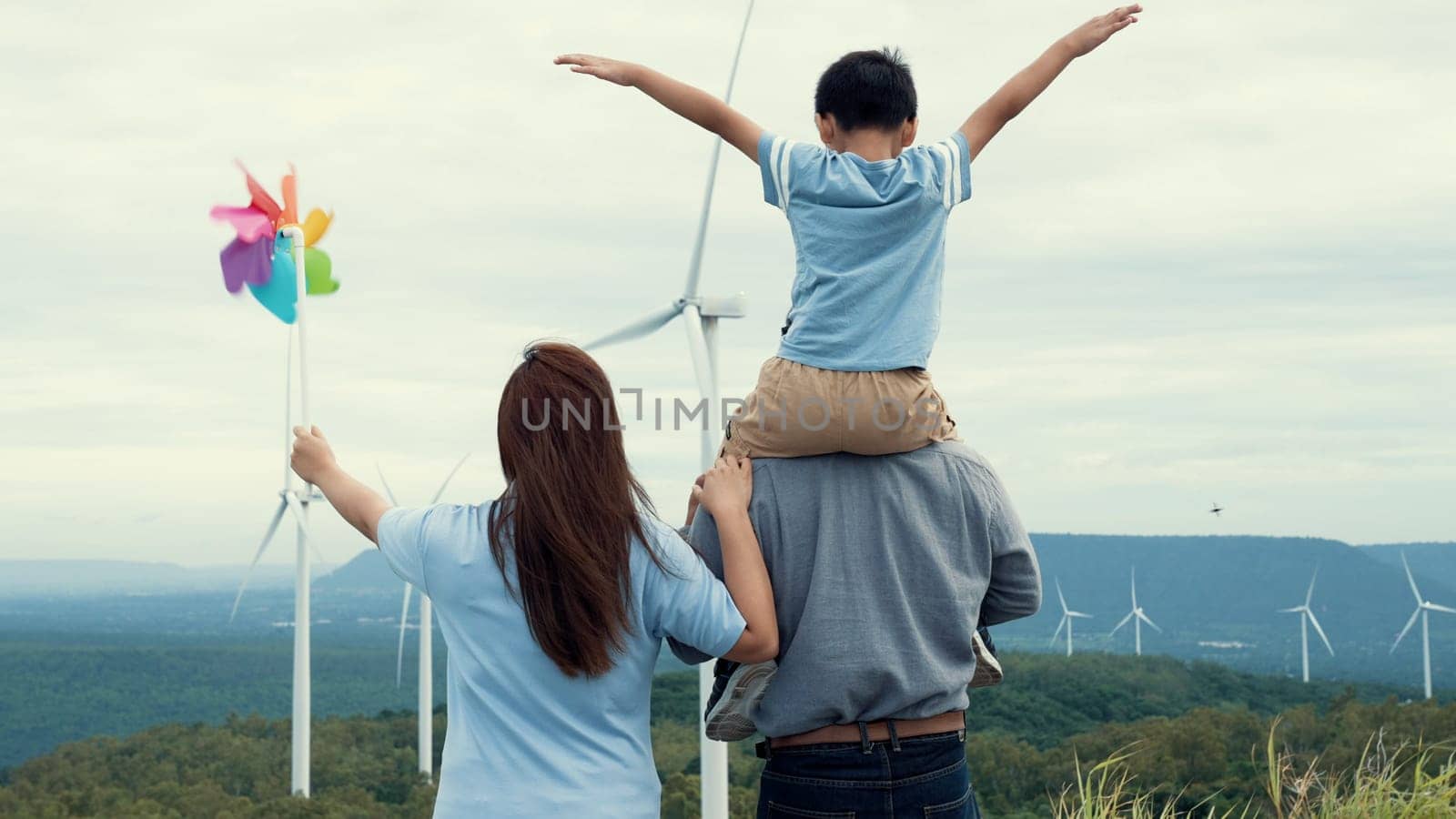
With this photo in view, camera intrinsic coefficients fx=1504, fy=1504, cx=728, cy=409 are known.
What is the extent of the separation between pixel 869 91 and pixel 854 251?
0.55 m

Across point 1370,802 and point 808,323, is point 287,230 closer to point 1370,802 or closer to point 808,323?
point 1370,802

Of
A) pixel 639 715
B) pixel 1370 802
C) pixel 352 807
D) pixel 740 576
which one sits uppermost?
pixel 740 576

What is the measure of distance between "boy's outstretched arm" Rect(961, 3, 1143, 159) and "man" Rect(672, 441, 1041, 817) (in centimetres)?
109

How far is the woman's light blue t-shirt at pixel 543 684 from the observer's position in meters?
4.45

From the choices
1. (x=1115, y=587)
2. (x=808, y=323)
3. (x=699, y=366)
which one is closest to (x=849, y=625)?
(x=808, y=323)

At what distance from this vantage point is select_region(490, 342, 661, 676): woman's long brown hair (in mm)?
4352

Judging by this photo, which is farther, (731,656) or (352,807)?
(352,807)

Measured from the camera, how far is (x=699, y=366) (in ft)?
55.2

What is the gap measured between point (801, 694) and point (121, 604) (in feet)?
563

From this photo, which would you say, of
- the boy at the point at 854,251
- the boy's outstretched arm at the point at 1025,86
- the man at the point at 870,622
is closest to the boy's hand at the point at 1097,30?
the boy's outstretched arm at the point at 1025,86

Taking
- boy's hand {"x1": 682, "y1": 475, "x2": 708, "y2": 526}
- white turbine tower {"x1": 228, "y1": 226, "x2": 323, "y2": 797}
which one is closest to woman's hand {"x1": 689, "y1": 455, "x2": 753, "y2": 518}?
boy's hand {"x1": 682, "y1": 475, "x2": 708, "y2": 526}

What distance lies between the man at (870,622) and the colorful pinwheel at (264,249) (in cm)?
2324

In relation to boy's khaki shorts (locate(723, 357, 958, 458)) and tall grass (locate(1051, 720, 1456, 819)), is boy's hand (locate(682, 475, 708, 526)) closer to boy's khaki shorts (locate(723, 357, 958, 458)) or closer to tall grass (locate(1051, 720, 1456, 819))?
boy's khaki shorts (locate(723, 357, 958, 458))

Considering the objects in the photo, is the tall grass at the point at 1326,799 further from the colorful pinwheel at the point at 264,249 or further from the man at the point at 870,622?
the colorful pinwheel at the point at 264,249
